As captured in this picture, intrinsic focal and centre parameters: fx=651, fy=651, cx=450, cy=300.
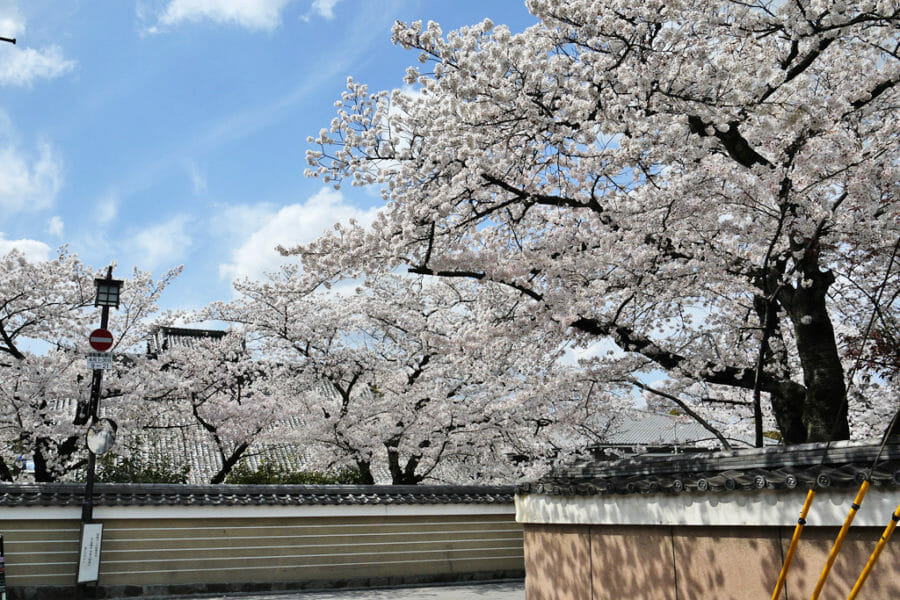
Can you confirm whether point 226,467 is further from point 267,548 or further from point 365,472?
point 267,548

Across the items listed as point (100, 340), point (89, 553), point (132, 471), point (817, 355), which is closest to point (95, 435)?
Answer: point (100, 340)

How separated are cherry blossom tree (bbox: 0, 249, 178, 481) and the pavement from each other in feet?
14.9

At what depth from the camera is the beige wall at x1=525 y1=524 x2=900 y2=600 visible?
3285 millimetres

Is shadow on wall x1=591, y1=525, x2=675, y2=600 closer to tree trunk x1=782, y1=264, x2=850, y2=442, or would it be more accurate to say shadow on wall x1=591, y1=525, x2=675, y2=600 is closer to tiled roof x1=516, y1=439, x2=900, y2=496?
tiled roof x1=516, y1=439, x2=900, y2=496

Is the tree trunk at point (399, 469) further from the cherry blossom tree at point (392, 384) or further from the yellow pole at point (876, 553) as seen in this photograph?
the yellow pole at point (876, 553)

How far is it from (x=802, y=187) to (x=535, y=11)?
9.45 ft

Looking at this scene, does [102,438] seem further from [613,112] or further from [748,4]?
[748,4]

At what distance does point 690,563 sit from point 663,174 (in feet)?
15.4

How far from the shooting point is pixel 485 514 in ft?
40.5

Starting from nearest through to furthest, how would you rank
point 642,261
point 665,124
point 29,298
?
1. point 665,124
2. point 642,261
3. point 29,298

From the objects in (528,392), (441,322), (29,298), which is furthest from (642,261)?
(29,298)

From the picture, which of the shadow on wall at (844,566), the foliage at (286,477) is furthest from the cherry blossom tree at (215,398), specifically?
the shadow on wall at (844,566)

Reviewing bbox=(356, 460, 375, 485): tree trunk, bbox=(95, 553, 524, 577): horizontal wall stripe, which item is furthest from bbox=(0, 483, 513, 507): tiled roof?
bbox=(356, 460, 375, 485): tree trunk

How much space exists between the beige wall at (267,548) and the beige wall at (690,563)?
6.15 metres
